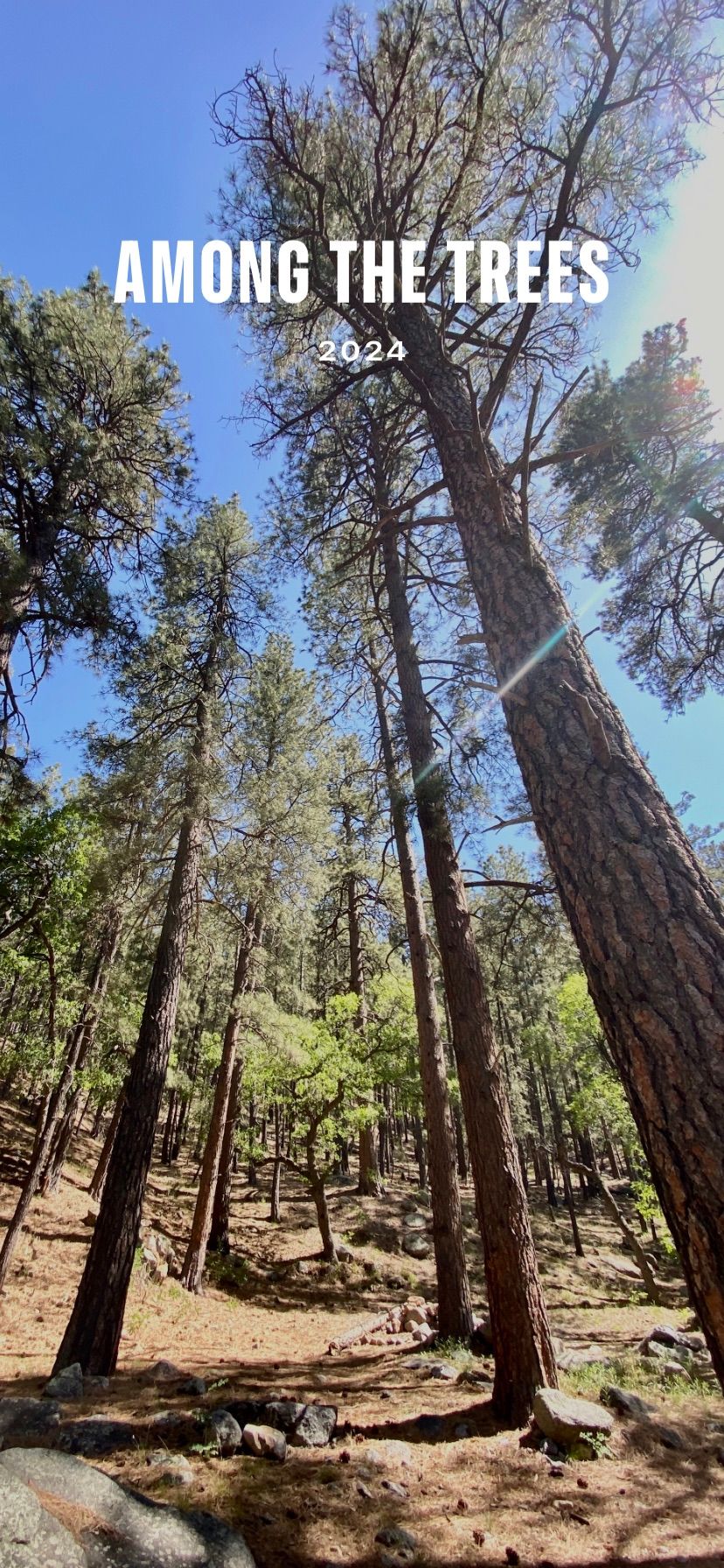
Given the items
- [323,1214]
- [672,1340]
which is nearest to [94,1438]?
[672,1340]

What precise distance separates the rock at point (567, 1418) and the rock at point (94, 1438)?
262 cm

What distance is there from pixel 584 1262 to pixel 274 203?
26496 millimetres

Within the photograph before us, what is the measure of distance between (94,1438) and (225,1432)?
75cm

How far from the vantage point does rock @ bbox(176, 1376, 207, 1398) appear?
4961 mm

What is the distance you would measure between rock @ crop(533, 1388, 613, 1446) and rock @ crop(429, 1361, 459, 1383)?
2230 millimetres

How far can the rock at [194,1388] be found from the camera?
4.96 m

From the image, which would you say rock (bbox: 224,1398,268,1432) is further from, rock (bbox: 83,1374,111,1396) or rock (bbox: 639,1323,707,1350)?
rock (bbox: 639,1323,707,1350)

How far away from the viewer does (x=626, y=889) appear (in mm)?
2477

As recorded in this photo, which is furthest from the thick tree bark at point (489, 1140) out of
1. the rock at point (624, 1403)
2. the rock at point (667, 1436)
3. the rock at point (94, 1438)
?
the rock at point (94, 1438)

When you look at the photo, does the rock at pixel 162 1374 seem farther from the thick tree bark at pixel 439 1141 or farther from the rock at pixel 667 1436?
the rock at pixel 667 1436

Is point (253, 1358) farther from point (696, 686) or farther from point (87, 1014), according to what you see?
point (696, 686)

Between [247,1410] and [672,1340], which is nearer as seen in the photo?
[247,1410]

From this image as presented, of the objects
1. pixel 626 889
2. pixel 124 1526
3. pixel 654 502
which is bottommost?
pixel 124 1526

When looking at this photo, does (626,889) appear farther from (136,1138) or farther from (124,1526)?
(136,1138)
